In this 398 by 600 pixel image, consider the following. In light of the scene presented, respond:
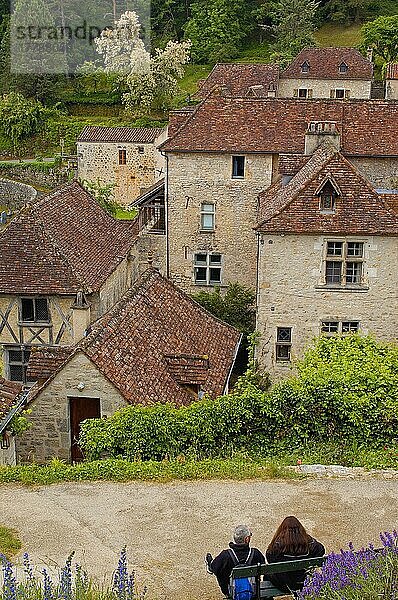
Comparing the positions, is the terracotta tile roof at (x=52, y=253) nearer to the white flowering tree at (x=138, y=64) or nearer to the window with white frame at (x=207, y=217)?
the window with white frame at (x=207, y=217)

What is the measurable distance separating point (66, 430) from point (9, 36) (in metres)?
64.4

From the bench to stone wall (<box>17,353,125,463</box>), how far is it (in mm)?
8697

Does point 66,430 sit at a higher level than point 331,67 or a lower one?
lower

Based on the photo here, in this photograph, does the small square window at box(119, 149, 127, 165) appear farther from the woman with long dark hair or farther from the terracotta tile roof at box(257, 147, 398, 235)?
the woman with long dark hair

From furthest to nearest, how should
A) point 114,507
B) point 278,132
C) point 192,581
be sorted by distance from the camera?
point 278,132
point 114,507
point 192,581

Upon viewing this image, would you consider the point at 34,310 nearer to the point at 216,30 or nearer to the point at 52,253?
the point at 52,253

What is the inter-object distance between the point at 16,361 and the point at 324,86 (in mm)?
43688

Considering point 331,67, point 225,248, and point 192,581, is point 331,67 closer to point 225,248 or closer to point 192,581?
point 225,248

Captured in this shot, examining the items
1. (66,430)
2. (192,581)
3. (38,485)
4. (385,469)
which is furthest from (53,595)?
(66,430)

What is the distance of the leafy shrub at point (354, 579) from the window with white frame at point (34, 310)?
1566cm

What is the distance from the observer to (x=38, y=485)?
11.6 m

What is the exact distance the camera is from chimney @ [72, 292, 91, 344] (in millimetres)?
21297

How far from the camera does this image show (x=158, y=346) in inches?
739

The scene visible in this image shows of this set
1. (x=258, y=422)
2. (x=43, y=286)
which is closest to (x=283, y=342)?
(x=43, y=286)
